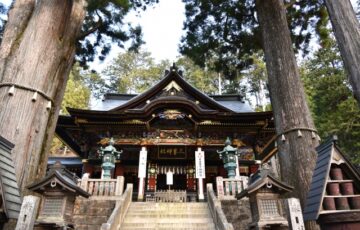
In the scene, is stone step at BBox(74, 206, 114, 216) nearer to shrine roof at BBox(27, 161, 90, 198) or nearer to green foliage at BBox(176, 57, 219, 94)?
shrine roof at BBox(27, 161, 90, 198)

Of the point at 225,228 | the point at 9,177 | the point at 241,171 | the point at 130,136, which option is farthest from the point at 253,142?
the point at 9,177

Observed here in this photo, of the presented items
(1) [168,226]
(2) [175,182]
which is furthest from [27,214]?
(2) [175,182]

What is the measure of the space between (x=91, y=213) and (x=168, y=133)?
18.9ft

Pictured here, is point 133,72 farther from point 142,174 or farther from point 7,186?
point 7,186

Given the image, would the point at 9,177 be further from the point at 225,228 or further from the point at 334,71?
the point at 334,71

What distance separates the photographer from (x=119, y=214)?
6.83 m

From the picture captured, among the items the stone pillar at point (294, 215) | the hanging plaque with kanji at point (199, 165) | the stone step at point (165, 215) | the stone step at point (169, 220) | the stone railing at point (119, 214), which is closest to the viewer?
the stone pillar at point (294, 215)

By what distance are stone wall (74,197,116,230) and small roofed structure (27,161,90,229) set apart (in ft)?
11.1

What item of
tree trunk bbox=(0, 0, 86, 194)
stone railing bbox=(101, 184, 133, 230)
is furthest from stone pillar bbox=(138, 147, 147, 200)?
tree trunk bbox=(0, 0, 86, 194)

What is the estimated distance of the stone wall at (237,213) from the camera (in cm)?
729

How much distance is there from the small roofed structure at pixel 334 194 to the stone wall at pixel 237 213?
16.4ft

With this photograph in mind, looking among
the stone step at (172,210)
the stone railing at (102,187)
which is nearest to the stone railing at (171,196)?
the stone step at (172,210)

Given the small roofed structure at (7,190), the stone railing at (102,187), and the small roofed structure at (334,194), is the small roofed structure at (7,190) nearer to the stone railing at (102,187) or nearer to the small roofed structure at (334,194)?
the small roofed structure at (334,194)

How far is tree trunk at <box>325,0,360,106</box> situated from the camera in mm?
3594
